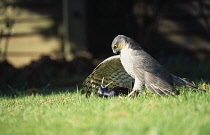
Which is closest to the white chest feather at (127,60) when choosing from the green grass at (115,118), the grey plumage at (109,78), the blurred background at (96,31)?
the grey plumage at (109,78)

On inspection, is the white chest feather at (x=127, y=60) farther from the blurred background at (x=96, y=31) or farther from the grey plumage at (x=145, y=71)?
the blurred background at (x=96, y=31)

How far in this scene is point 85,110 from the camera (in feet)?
9.39

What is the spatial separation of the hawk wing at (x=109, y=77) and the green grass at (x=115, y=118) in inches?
28.4

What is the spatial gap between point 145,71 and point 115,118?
1084 millimetres

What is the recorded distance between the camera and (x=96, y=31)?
27.5ft

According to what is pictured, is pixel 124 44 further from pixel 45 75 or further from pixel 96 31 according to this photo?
pixel 96 31

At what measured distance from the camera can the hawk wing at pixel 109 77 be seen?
159 inches

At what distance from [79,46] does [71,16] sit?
81 cm

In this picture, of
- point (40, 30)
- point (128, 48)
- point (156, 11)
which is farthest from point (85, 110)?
point (40, 30)

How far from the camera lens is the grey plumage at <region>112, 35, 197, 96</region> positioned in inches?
127

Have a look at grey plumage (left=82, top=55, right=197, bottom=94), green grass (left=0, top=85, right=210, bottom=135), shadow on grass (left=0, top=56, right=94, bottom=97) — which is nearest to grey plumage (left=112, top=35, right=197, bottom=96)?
green grass (left=0, top=85, right=210, bottom=135)

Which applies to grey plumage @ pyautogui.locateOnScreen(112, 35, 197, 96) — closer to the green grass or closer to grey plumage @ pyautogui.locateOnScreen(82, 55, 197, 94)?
the green grass

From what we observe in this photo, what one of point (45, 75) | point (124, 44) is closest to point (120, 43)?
point (124, 44)

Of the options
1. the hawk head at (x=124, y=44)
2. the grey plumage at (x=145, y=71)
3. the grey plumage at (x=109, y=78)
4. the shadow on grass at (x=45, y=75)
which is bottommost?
the shadow on grass at (x=45, y=75)
